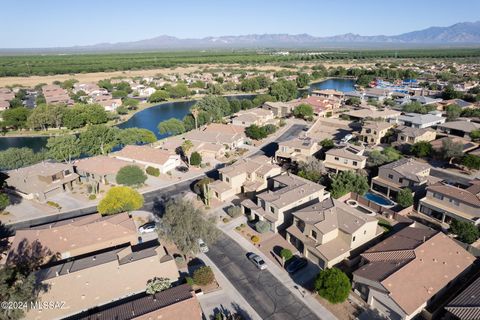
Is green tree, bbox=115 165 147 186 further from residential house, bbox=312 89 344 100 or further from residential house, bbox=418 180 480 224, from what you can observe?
residential house, bbox=312 89 344 100

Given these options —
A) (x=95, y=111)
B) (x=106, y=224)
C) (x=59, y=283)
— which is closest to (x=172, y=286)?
(x=59, y=283)

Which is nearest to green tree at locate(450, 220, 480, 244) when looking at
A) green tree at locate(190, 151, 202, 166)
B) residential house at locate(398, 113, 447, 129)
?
green tree at locate(190, 151, 202, 166)

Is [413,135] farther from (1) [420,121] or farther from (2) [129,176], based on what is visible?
(2) [129,176]

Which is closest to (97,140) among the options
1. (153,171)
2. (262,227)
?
(153,171)

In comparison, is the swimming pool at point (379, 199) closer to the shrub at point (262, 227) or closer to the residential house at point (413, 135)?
the shrub at point (262, 227)

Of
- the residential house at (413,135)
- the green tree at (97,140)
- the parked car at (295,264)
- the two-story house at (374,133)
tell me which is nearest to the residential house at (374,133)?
the two-story house at (374,133)
